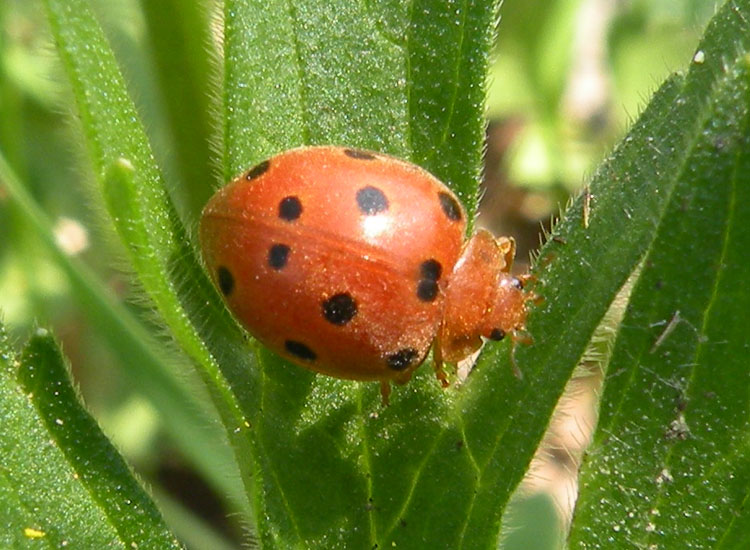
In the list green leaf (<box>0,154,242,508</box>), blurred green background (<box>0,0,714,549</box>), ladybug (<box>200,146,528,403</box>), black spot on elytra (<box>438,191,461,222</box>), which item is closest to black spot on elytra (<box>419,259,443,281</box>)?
ladybug (<box>200,146,528,403</box>)

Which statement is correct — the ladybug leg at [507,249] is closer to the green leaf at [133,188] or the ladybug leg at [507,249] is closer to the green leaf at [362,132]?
the green leaf at [362,132]

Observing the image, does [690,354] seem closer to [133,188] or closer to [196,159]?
[133,188]

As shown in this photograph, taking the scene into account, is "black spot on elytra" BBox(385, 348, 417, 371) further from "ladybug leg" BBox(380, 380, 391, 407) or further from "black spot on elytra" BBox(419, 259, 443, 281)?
"black spot on elytra" BBox(419, 259, 443, 281)

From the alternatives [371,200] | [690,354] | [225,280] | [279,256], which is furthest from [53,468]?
[690,354]

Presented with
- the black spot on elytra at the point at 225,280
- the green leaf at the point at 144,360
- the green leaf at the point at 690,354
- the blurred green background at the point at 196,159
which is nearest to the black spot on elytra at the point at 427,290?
the black spot on elytra at the point at 225,280

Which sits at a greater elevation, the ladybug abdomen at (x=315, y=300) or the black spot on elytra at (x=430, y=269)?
the black spot on elytra at (x=430, y=269)

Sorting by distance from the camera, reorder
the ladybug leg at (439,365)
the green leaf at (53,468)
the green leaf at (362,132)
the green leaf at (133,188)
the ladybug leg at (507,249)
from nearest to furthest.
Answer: the green leaf at (133,188) → the green leaf at (53,468) → the green leaf at (362,132) → the ladybug leg at (439,365) → the ladybug leg at (507,249)

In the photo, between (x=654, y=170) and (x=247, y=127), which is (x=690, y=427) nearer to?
(x=654, y=170)
